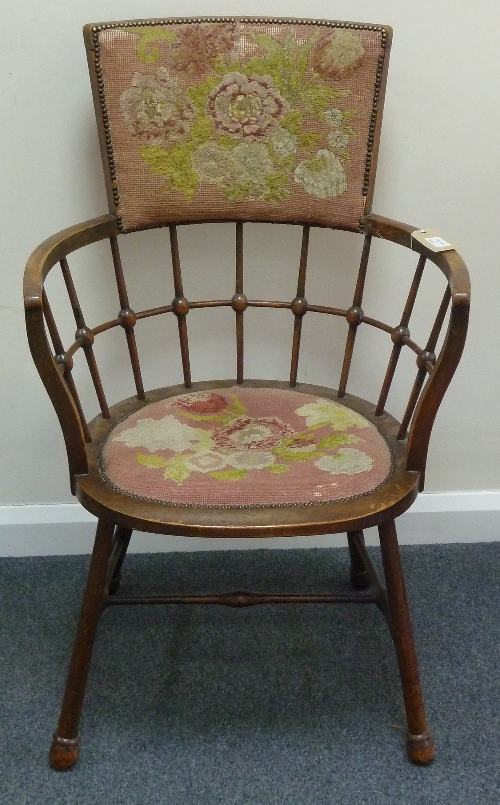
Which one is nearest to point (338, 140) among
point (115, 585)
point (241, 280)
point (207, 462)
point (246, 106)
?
point (246, 106)

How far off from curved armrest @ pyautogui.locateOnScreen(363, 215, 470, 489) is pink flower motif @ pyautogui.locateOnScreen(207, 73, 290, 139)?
0.96 ft

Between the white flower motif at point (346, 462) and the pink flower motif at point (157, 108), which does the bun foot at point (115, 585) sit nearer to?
the white flower motif at point (346, 462)

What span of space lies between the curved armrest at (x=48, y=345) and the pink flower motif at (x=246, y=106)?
26 centimetres

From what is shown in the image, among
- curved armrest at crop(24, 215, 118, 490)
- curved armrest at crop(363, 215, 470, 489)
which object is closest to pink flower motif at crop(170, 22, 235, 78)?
curved armrest at crop(24, 215, 118, 490)

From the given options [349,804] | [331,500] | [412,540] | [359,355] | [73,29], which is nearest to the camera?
[331,500]

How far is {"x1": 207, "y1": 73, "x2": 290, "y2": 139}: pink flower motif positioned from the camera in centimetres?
108

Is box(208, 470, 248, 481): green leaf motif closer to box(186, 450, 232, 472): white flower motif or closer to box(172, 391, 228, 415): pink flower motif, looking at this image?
box(186, 450, 232, 472): white flower motif

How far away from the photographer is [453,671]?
1.23 m

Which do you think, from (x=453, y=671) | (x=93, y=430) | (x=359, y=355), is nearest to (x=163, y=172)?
(x=93, y=430)

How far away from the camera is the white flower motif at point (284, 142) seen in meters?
1.11

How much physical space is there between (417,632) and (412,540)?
258mm

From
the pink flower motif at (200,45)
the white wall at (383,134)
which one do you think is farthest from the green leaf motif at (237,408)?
the pink flower motif at (200,45)

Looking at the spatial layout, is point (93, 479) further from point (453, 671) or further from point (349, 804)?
point (453, 671)

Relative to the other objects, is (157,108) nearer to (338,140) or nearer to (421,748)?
(338,140)
